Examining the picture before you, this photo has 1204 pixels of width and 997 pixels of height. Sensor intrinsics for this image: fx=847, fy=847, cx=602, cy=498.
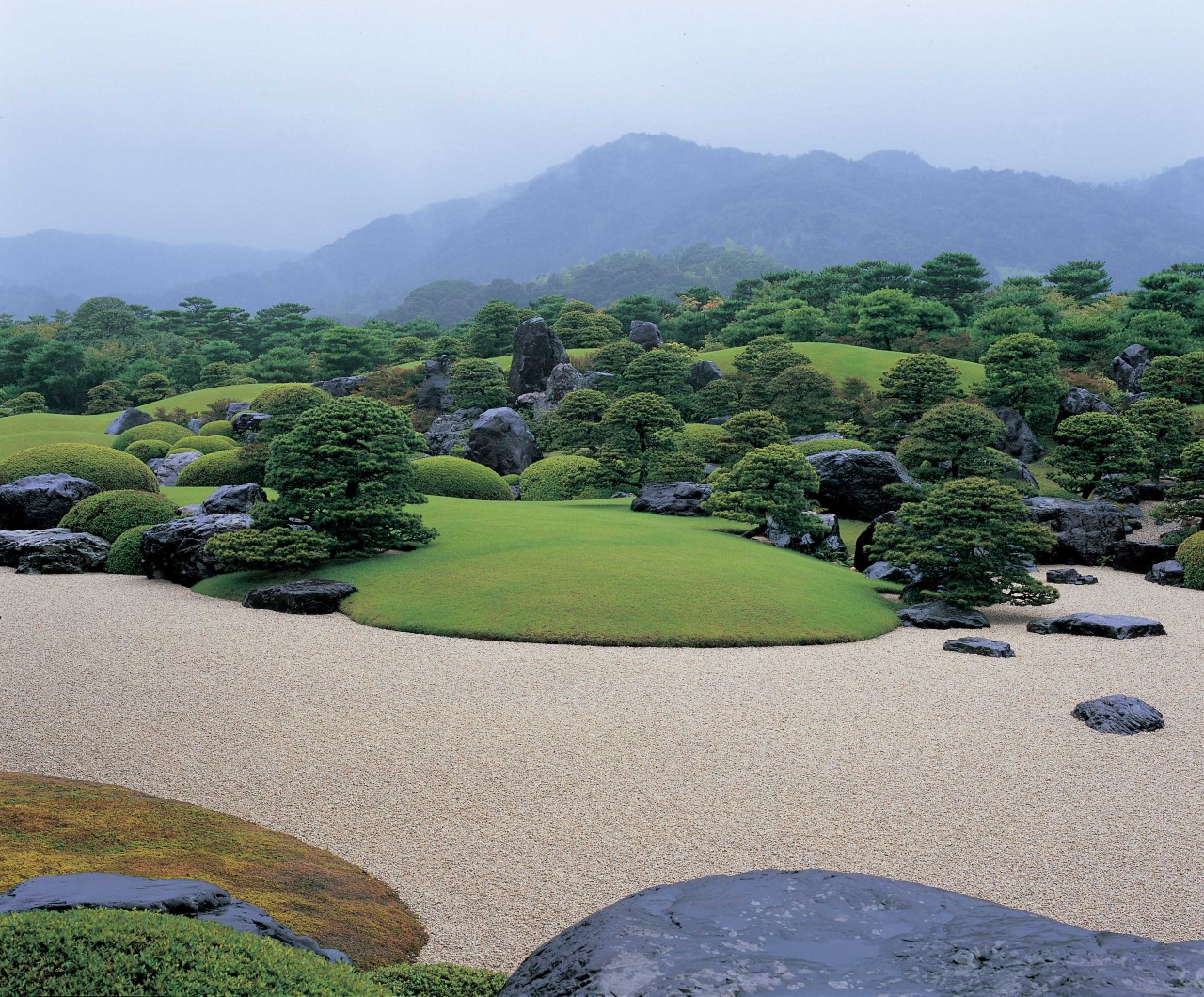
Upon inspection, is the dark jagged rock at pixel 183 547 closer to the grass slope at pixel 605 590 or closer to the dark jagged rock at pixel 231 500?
the grass slope at pixel 605 590

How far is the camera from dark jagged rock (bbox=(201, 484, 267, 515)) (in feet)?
58.7

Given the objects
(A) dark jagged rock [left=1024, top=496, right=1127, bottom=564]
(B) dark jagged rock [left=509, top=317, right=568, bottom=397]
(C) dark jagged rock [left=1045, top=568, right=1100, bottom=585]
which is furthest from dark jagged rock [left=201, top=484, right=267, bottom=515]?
(B) dark jagged rock [left=509, top=317, right=568, bottom=397]

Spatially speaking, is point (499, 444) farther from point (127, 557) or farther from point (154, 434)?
point (127, 557)

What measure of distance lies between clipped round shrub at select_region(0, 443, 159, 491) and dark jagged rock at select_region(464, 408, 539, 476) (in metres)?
11.7

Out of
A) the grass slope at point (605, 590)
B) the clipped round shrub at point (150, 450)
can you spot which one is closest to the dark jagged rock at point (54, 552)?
the grass slope at point (605, 590)

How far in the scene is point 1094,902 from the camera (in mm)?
5008

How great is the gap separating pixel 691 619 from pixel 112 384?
5105 cm

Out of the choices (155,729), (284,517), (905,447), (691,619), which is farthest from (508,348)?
(155,729)

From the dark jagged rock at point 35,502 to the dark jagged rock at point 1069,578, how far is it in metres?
20.9

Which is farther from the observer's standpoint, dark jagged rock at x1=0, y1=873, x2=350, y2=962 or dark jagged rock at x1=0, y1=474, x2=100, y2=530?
dark jagged rock at x1=0, y1=474, x2=100, y2=530

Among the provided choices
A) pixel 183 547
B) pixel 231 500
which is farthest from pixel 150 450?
pixel 183 547

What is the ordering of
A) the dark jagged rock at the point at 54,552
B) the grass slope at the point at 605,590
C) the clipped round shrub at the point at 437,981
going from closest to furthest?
1. the clipped round shrub at the point at 437,981
2. the grass slope at the point at 605,590
3. the dark jagged rock at the point at 54,552

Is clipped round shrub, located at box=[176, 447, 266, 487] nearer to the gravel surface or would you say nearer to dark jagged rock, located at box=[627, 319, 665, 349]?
the gravel surface

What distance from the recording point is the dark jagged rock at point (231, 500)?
58.7 ft
